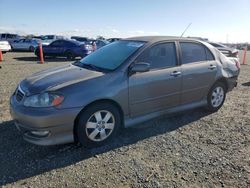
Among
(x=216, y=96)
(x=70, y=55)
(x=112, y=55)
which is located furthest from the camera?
(x=70, y=55)

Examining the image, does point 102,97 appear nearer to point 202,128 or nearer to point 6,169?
point 6,169

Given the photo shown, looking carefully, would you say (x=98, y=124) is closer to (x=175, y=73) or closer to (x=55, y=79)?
(x=55, y=79)

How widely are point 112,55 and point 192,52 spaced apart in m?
1.69

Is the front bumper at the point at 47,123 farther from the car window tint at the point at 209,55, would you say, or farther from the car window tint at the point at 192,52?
the car window tint at the point at 209,55

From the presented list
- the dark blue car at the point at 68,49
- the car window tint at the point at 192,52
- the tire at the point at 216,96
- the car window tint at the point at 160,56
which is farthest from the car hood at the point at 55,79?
the dark blue car at the point at 68,49

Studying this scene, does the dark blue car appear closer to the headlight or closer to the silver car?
the silver car

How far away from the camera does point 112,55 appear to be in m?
4.32

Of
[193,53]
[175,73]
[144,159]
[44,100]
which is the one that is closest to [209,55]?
[193,53]

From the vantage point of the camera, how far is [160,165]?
10.8 feet

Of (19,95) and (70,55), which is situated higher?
(19,95)

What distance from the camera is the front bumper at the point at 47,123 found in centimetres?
324

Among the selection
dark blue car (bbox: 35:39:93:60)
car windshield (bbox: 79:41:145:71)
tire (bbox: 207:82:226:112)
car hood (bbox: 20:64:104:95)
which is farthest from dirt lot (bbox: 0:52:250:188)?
dark blue car (bbox: 35:39:93:60)

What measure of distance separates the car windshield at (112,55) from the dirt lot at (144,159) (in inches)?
50.0

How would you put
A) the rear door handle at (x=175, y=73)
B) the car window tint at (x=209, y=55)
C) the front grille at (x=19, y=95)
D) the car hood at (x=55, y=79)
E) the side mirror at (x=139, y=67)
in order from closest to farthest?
the car hood at (x=55, y=79) < the front grille at (x=19, y=95) < the side mirror at (x=139, y=67) < the rear door handle at (x=175, y=73) < the car window tint at (x=209, y=55)
